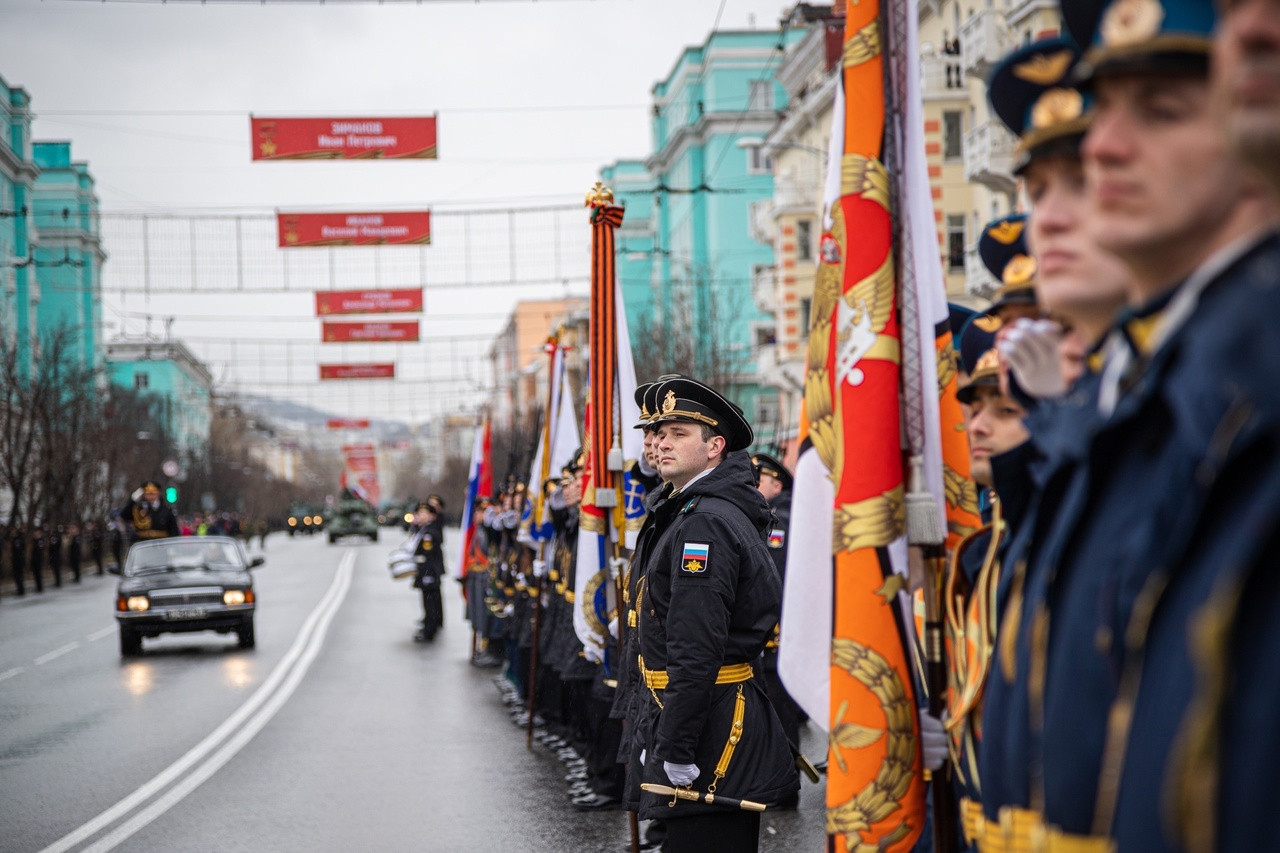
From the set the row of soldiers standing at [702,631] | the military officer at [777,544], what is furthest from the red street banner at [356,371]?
the row of soldiers standing at [702,631]

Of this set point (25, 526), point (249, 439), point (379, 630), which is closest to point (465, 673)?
point (379, 630)

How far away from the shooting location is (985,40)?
3153 cm

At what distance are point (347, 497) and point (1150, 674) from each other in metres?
80.3

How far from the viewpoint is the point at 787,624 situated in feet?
12.8

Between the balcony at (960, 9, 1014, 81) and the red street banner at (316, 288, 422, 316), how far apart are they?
A: 13230mm

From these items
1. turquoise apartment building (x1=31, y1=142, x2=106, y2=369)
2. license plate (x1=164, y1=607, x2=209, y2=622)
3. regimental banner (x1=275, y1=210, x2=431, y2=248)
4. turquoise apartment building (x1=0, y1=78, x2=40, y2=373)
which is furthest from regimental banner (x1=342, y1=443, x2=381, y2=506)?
license plate (x1=164, y1=607, x2=209, y2=622)

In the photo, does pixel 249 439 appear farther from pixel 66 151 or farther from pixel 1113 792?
pixel 1113 792

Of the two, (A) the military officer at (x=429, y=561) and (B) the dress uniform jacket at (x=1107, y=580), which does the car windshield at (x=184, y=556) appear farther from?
(B) the dress uniform jacket at (x=1107, y=580)

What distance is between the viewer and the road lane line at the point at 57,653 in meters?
19.5

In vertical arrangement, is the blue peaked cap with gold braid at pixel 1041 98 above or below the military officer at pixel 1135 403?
above

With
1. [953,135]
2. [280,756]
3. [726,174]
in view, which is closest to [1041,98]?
[280,756]

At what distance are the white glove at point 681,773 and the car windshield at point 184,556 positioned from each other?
1688 centimetres

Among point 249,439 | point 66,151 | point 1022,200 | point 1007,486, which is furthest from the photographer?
point 249,439

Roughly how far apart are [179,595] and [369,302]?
1008cm
